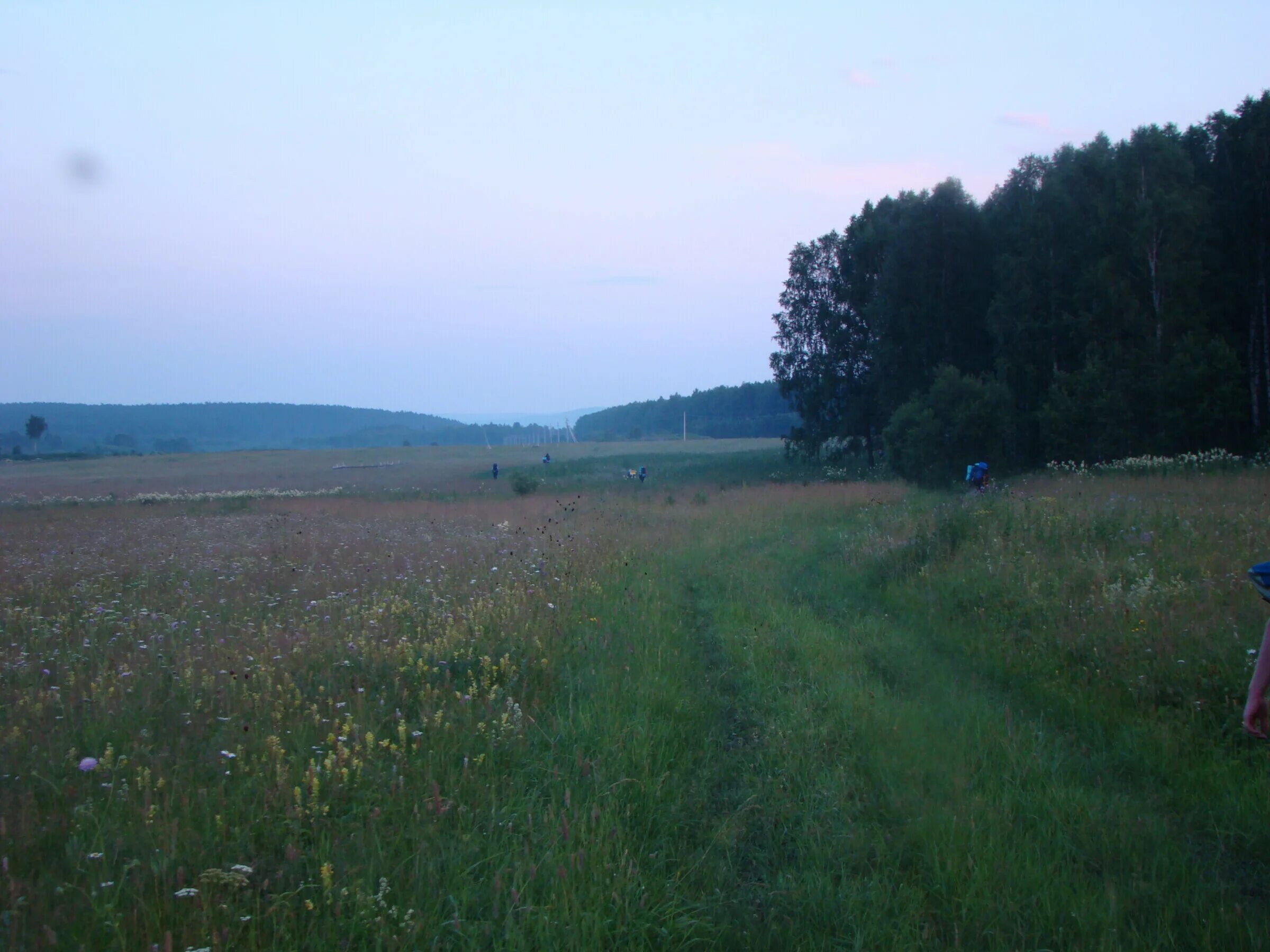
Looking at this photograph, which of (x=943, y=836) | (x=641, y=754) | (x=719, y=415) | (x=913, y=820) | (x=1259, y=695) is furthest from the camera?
(x=719, y=415)

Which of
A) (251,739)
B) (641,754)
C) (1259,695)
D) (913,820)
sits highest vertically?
(1259,695)

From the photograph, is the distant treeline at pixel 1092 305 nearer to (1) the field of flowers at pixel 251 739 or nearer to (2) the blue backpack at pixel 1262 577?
(1) the field of flowers at pixel 251 739

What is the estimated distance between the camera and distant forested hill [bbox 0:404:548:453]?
109188 mm

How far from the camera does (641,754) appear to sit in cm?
518

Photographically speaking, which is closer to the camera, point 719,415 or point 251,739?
point 251,739

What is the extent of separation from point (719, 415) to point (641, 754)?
139 meters

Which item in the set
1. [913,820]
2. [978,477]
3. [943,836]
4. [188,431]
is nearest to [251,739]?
[913,820]

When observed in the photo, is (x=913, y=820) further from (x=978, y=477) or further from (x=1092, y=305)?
(x=1092, y=305)

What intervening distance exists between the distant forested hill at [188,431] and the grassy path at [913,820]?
10982 centimetres

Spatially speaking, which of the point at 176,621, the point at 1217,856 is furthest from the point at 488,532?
the point at 1217,856

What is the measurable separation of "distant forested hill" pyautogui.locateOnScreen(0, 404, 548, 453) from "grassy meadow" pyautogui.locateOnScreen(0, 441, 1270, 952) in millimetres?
106638

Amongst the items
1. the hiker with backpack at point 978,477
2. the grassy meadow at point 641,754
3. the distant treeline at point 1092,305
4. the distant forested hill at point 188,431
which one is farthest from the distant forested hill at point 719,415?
the grassy meadow at point 641,754

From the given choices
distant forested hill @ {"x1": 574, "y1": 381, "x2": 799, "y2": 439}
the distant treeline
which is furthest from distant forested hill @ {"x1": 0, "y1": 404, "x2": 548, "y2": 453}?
the distant treeline

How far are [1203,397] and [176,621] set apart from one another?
1029 inches
